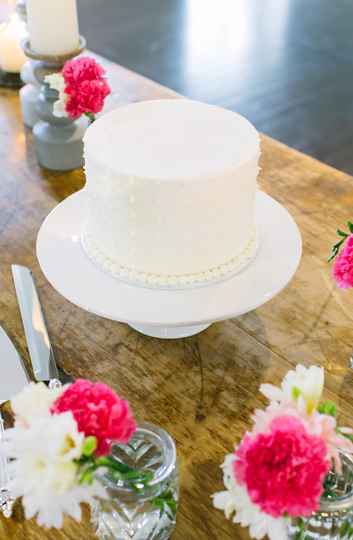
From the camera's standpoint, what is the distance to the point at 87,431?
1.94 ft

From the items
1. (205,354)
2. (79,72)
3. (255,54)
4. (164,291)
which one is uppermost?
(79,72)

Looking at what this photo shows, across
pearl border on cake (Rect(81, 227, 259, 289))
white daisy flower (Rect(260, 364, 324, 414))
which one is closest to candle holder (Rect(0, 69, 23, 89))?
pearl border on cake (Rect(81, 227, 259, 289))

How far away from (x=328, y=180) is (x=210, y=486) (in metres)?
0.79

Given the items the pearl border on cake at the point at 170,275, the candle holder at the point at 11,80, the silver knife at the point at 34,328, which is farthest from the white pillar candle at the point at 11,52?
the pearl border on cake at the point at 170,275

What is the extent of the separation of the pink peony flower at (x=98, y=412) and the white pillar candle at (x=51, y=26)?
1032 mm

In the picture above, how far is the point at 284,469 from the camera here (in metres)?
0.57

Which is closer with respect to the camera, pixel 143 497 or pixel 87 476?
pixel 87 476

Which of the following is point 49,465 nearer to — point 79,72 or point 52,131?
point 79,72

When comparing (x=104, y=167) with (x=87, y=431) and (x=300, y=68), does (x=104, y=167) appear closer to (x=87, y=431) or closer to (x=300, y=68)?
(x=87, y=431)

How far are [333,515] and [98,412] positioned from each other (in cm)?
26

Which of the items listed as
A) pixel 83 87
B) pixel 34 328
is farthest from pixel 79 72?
pixel 34 328

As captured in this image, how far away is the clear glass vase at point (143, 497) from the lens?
0.68 meters

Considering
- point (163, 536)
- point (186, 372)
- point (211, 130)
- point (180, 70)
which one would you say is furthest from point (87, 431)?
point (180, 70)

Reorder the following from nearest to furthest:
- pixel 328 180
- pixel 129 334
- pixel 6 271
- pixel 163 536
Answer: pixel 163 536 < pixel 129 334 < pixel 6 271 < pixel 328 180
